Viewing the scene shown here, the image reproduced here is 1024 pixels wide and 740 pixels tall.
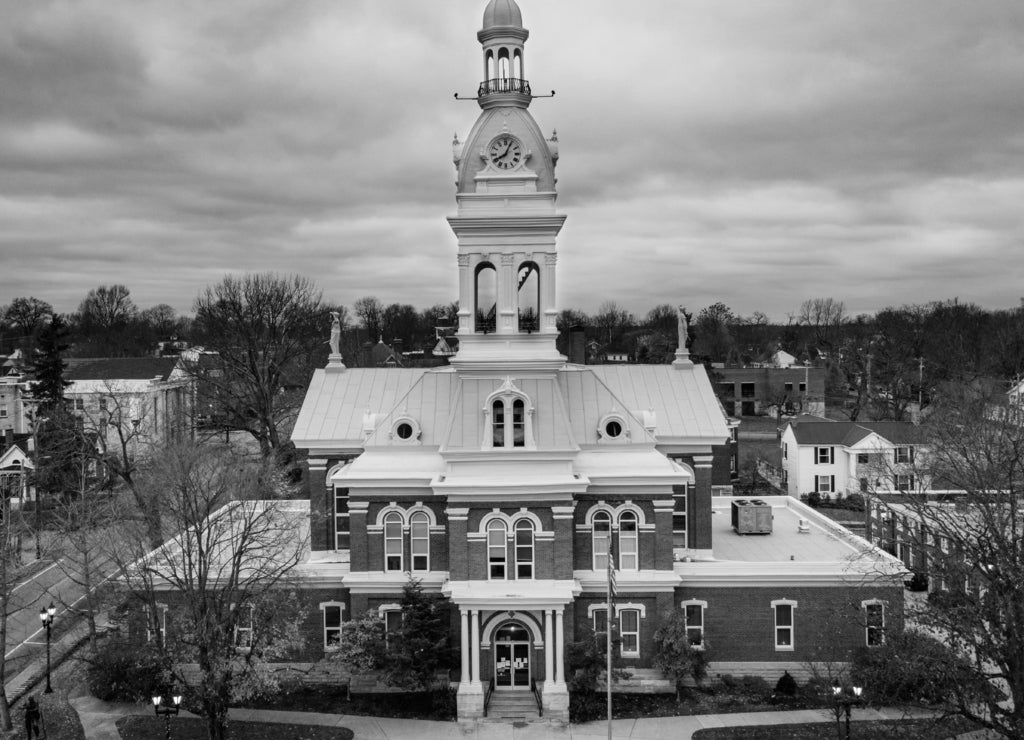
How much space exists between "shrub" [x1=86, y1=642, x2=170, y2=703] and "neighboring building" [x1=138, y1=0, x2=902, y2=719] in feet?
17.4

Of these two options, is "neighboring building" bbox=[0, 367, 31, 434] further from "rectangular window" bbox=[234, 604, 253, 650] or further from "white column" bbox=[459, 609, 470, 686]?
"white column" bbox=[459, 609, 470, 686]

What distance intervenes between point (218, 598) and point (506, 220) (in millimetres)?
14614

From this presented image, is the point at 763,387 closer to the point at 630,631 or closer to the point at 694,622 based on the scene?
the point at 694,622

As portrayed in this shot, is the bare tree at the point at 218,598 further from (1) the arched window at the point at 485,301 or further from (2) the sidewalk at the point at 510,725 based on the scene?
(1) the arched window at the point at 485,301

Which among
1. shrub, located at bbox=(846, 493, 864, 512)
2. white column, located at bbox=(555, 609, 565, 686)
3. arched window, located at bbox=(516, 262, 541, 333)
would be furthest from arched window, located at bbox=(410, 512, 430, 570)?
shrub, located at bbox=(846, 493, 864, 512)

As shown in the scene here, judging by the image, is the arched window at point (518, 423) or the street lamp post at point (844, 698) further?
the arched window at point (518, 423)

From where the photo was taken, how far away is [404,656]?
1080 inches

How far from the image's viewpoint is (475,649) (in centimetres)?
2781

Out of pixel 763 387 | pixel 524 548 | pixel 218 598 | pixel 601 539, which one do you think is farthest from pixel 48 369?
pixel 763 387

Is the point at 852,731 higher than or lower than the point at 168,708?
lower

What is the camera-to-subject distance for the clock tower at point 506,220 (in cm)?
2997

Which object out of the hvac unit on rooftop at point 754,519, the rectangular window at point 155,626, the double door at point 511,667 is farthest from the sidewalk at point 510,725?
the hvac unit on rooftop at point 754,519

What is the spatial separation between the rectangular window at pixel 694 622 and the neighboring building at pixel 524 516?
0.19 feet

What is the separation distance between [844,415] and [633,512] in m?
66.6
